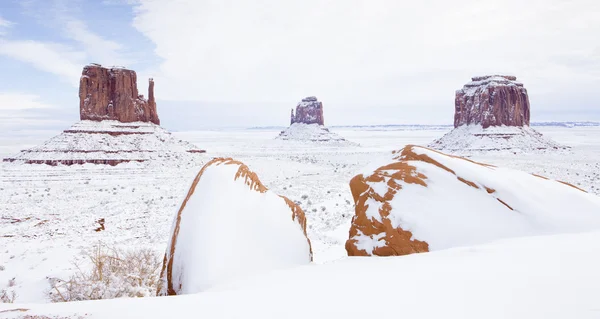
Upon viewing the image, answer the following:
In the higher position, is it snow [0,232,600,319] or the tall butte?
the tall butte

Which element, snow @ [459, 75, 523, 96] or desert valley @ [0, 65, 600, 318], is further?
snow @ [459, 75, 523, 96]

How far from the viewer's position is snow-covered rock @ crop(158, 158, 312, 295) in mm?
4367

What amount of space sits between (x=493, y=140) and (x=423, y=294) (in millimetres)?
82150

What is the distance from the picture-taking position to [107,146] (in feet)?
169

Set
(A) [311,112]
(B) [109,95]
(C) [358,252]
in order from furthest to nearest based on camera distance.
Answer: (A) [311,112]
(B) [109,95]
(C) [358,252]

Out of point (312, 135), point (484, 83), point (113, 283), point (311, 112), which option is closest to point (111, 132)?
point (113, 283)

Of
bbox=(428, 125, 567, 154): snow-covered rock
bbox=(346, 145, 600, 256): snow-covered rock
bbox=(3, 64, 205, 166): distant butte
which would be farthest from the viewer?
bbox=(428, 125, 567, 154): snow-covered rock

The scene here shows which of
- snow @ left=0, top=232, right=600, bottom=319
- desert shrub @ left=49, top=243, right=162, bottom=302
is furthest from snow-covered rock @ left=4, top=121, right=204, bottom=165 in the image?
snow @ left=0, top=232, right=600, bottom=319

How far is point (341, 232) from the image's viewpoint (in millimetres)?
11828

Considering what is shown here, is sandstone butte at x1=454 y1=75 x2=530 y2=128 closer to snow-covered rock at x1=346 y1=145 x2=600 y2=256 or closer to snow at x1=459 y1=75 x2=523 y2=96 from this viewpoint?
snow at x1=459 y1=75 x2=523 y2=96

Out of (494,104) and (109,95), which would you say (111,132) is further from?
(494,104)

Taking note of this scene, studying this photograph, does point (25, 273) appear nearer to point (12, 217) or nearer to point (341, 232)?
point (341, 232)

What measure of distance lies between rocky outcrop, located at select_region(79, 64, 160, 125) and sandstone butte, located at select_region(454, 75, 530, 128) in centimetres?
7701

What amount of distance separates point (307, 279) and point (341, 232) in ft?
27.3
